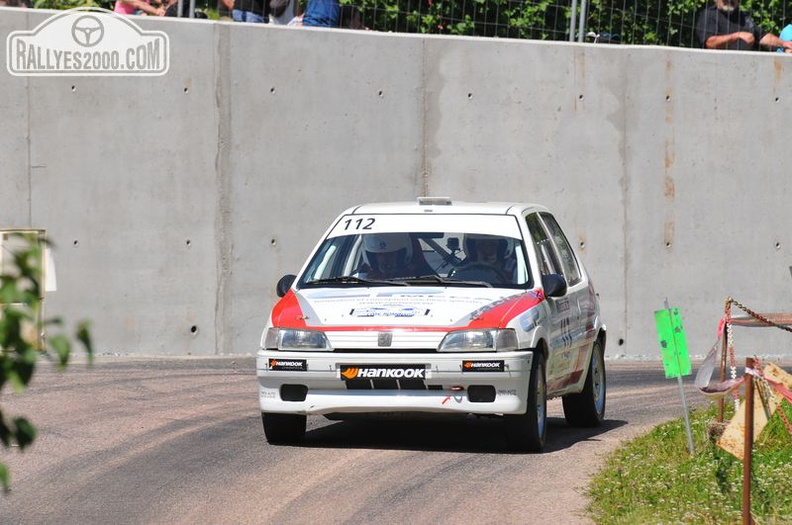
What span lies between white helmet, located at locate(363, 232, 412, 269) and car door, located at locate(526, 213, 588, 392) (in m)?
0.93

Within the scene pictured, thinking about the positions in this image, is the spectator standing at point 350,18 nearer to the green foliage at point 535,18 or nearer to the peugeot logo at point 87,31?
the green foliage at point 535,18

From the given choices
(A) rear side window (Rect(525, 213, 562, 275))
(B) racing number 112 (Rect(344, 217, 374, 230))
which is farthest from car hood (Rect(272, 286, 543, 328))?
(B) racing number 112 (Rect(344, 217, 374, 230))

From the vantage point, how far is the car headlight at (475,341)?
9.45 meters

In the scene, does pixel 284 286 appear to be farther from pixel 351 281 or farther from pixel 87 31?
pixel 87 31

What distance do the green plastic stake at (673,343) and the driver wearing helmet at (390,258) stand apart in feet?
6.20

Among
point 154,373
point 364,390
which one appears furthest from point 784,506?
point 154,373

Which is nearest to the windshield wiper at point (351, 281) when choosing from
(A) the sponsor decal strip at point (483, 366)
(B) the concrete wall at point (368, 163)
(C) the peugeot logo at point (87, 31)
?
(A) the sponsor decal strip at point (483, 366)

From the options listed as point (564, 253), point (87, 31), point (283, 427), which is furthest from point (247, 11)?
point (283, 427)

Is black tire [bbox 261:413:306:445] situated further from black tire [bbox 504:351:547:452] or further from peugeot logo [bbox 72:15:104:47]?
peugeot logo [bbox 72:15:104:47]

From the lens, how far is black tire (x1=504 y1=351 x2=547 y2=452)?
9.65m

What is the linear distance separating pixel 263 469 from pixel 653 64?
10064mm

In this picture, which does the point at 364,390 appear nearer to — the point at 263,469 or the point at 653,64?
the point at 263,469

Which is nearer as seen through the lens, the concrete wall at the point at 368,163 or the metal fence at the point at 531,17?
the concrete wall at the point at 368,163

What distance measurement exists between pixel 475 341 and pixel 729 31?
1020cm
